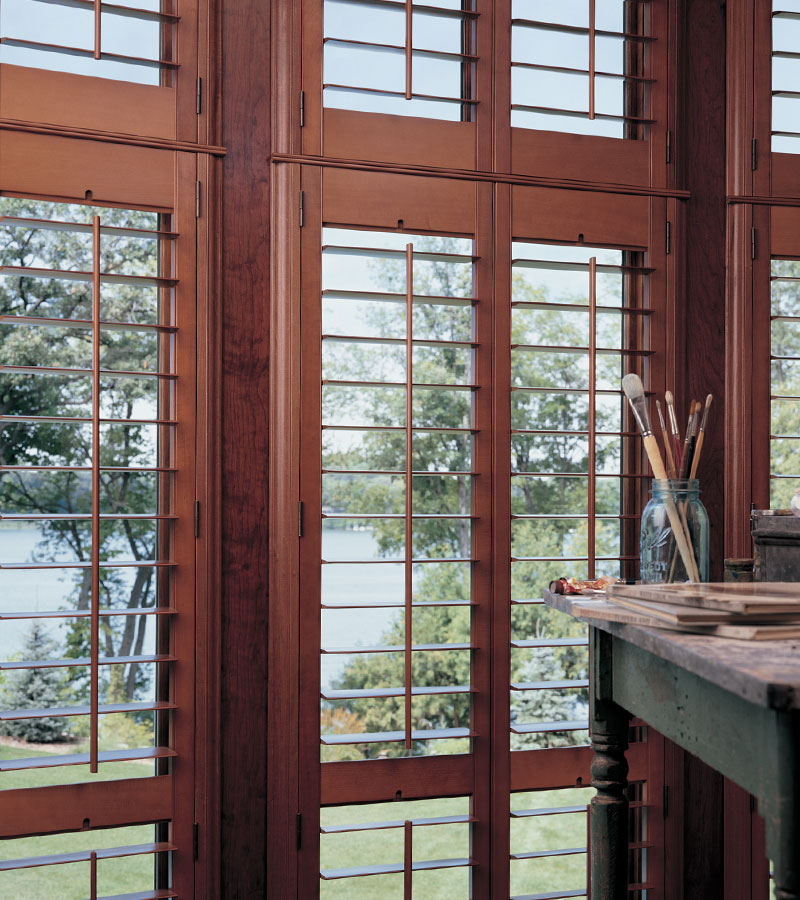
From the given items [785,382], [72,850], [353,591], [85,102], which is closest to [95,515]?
[353,591]

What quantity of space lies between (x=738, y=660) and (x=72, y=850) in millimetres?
1699

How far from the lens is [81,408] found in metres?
2.08

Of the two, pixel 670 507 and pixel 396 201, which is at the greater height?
pixel 396 201

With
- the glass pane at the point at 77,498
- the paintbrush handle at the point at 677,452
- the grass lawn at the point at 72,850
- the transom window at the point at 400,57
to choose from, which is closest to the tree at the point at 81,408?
the glass pane at the point at 77,498

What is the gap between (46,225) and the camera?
6.55 feet

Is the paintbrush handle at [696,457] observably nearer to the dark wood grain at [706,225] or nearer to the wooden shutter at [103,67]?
the dark wood grain at [706,225]

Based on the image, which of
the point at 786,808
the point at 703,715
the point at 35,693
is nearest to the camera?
the point at 786,808

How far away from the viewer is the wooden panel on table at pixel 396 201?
2229 millimetres

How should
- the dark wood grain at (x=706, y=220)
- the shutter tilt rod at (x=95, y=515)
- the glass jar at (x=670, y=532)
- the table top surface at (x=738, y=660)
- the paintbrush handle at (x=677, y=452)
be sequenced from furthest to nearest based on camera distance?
the dark wood grain at (x=706, y=220), the shutter tilt rod at (x=95, y=515), the paintbrush handle at (x=677, y=452), the glass jar at (x=670, y=532), the table top surface at (x=738, y=660)

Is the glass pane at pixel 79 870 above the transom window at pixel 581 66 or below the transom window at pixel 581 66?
below

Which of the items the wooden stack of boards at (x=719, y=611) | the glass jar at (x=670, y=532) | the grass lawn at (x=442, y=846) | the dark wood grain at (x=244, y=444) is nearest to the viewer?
the wooden stack of boards at (x=719, y=611)

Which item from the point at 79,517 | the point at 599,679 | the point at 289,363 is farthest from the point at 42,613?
the point at 599,679

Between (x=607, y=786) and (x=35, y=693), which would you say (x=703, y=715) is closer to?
(x=607, y=786)

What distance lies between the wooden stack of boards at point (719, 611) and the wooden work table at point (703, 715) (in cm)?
2
